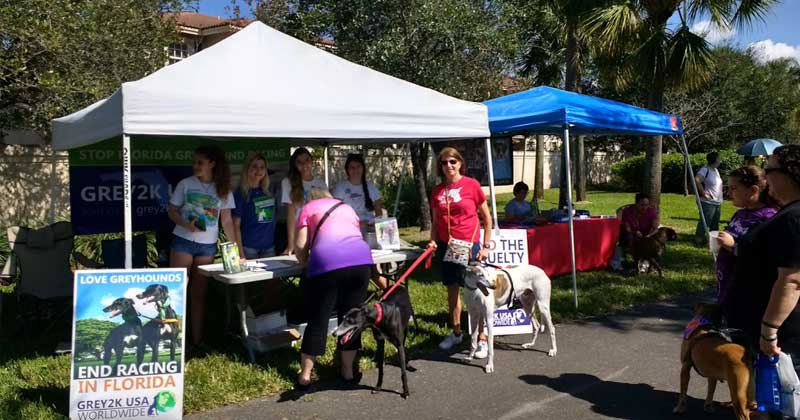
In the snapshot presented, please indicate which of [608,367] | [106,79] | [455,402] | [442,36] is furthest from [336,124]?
[106,79]

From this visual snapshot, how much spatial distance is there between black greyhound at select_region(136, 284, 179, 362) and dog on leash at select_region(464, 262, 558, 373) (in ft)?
7.01

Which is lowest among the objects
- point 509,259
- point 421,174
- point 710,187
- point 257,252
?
point 509,259

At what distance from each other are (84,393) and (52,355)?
182 cm

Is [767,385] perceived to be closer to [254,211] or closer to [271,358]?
[271,358]

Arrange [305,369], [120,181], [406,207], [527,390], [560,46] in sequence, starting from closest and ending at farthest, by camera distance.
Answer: [305,369], [527,390], [120,181], [406,207], [560,46]

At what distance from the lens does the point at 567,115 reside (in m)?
7.03

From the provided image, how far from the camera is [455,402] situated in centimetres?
420

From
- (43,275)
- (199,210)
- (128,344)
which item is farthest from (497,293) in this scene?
(43,275)

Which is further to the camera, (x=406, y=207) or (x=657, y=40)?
(x=406, y=207)

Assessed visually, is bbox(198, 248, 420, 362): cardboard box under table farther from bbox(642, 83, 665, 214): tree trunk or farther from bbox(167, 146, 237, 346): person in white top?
bbox(642, 83, 665, 214): tree trunk

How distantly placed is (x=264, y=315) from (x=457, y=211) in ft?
6.10

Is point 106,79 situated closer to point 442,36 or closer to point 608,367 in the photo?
point 442,36

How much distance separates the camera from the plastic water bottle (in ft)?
9.83

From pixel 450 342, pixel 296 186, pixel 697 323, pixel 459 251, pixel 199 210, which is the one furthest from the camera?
pixel 296 186
